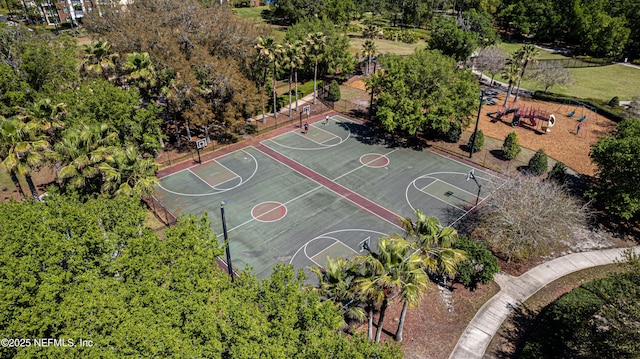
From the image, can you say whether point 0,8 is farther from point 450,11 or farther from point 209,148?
point 450,11

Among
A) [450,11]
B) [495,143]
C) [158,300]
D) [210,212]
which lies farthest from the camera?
[450,11]

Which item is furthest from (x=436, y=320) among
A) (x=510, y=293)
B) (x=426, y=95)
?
(x=426, y=95)

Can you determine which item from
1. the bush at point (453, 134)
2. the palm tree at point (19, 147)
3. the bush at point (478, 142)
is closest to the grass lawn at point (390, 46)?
the bush at point (453, 134)

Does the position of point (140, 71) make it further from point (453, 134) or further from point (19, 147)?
point (453, 134)

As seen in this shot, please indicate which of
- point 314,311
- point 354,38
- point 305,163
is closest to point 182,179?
point 305,163

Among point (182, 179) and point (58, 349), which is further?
point (182, 179)

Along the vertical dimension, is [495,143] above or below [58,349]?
below
